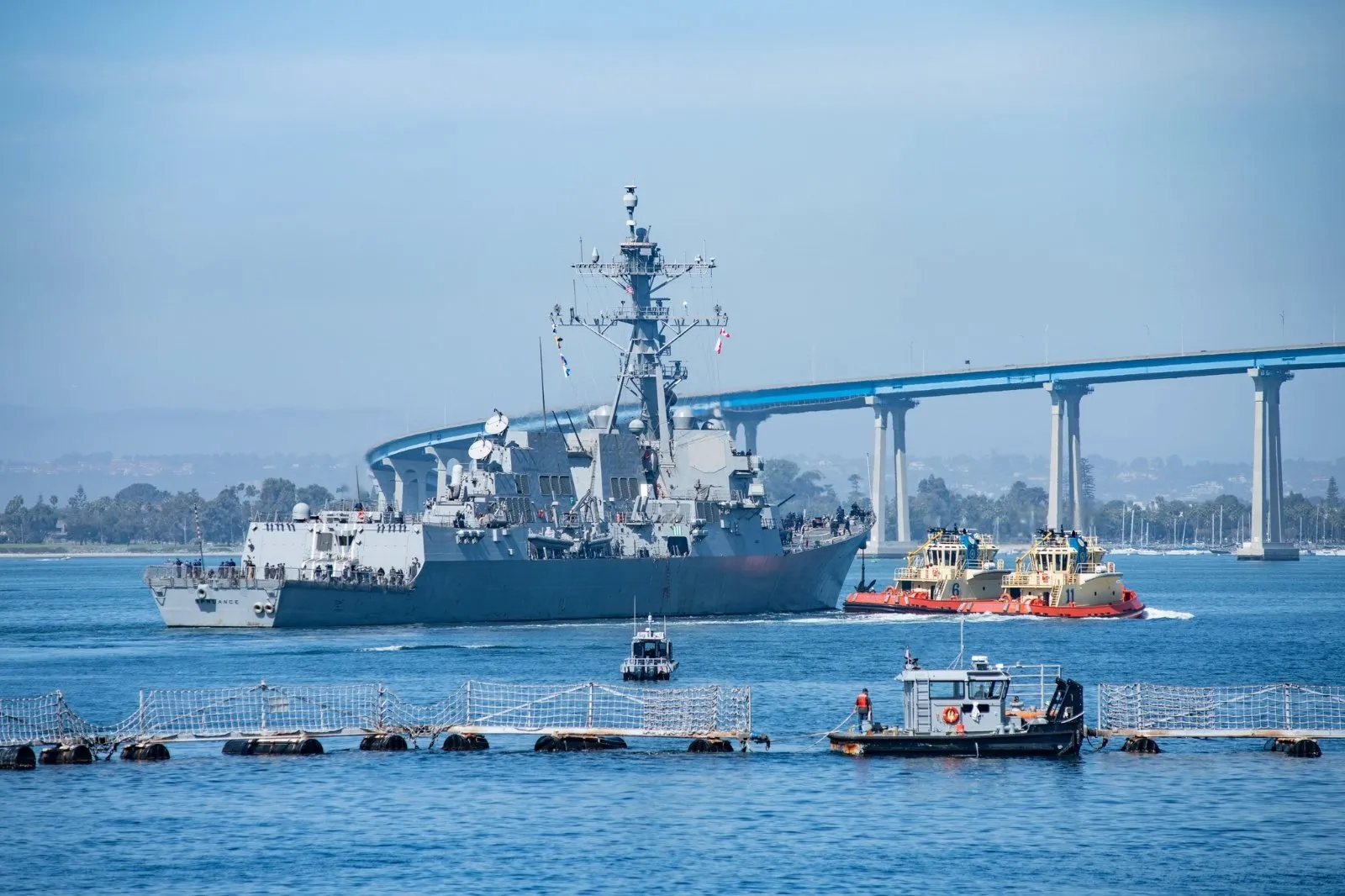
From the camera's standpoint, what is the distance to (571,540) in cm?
6488

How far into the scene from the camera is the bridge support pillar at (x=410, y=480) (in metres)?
142

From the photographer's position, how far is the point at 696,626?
64.7 meters

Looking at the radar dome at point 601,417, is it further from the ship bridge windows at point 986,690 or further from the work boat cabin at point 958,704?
the ship bridge windows at point 986,690

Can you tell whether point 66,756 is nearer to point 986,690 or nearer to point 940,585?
point 986,690

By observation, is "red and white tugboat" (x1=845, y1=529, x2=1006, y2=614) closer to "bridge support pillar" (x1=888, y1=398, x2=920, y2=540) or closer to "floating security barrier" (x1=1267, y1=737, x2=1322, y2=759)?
"floating security barrier" (x1=1267, y1=737, x2=1322, y2=759)

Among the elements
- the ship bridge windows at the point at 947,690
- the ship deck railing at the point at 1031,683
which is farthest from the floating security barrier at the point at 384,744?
the ship deck railing at the point at 1031,683

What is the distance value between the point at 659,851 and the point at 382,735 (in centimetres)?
1024

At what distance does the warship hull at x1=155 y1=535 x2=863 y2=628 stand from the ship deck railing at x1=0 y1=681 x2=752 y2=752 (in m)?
16.3

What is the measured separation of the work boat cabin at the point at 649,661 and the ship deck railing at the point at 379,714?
2.03 metres

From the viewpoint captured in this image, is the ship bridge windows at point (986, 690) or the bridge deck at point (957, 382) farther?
the bridge deck at point (957, 382)

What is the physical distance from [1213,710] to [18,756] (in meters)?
23.0

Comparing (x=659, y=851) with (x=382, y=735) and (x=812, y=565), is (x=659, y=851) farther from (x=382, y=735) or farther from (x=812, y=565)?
(x=812, y=565)

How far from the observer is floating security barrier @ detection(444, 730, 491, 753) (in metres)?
36.6

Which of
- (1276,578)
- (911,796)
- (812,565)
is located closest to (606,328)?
(812,565)
